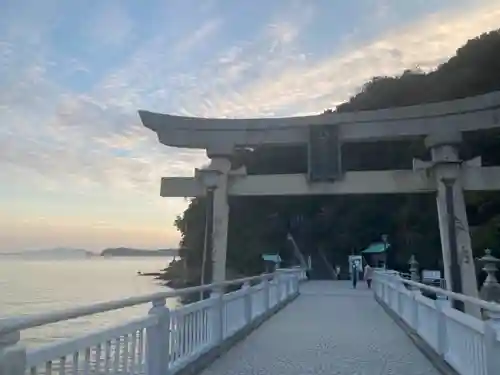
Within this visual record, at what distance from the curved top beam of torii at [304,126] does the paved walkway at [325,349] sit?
453 cm

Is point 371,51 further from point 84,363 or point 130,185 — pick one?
point 84,363

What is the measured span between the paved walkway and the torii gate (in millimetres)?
3052

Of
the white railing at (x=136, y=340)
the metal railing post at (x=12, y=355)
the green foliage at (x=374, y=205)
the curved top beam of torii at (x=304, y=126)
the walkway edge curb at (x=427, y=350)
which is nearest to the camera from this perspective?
the metal railing post at (x=12, y=355)

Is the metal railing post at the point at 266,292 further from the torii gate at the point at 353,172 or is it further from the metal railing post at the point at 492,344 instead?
the metal railing post at the point at 492,344

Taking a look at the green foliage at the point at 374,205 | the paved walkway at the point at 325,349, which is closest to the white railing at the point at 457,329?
the paved walkway at the point at 325,349

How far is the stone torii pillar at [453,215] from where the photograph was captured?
11875 millimetres

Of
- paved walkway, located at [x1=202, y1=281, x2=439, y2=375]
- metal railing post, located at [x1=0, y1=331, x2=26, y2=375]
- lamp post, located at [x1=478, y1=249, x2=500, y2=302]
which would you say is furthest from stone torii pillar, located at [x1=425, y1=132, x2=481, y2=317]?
metal railing post, located at [x1=0, y1=331, x2=26, y2=375]

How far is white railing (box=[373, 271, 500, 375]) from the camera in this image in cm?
346

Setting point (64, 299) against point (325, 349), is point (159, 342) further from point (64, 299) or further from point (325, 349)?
point (64, 299)

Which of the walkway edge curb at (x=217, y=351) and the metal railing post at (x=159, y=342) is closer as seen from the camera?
the metal railing post at (x=159, y=342)

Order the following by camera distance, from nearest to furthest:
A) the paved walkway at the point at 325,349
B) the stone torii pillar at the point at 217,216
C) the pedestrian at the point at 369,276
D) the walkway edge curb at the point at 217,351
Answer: the walkway edge curb at the point at 217,351, the paved walkway at the point at 325,349, the stone torii pillar at the point at 217,216, the pedestrian at the point at 369,276

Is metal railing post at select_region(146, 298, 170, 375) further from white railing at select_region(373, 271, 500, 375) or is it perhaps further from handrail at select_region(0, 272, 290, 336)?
white railing at select_region(373, 271, 500, 375)

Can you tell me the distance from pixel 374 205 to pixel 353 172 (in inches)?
653

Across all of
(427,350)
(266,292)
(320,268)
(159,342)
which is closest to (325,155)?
(266,292)
